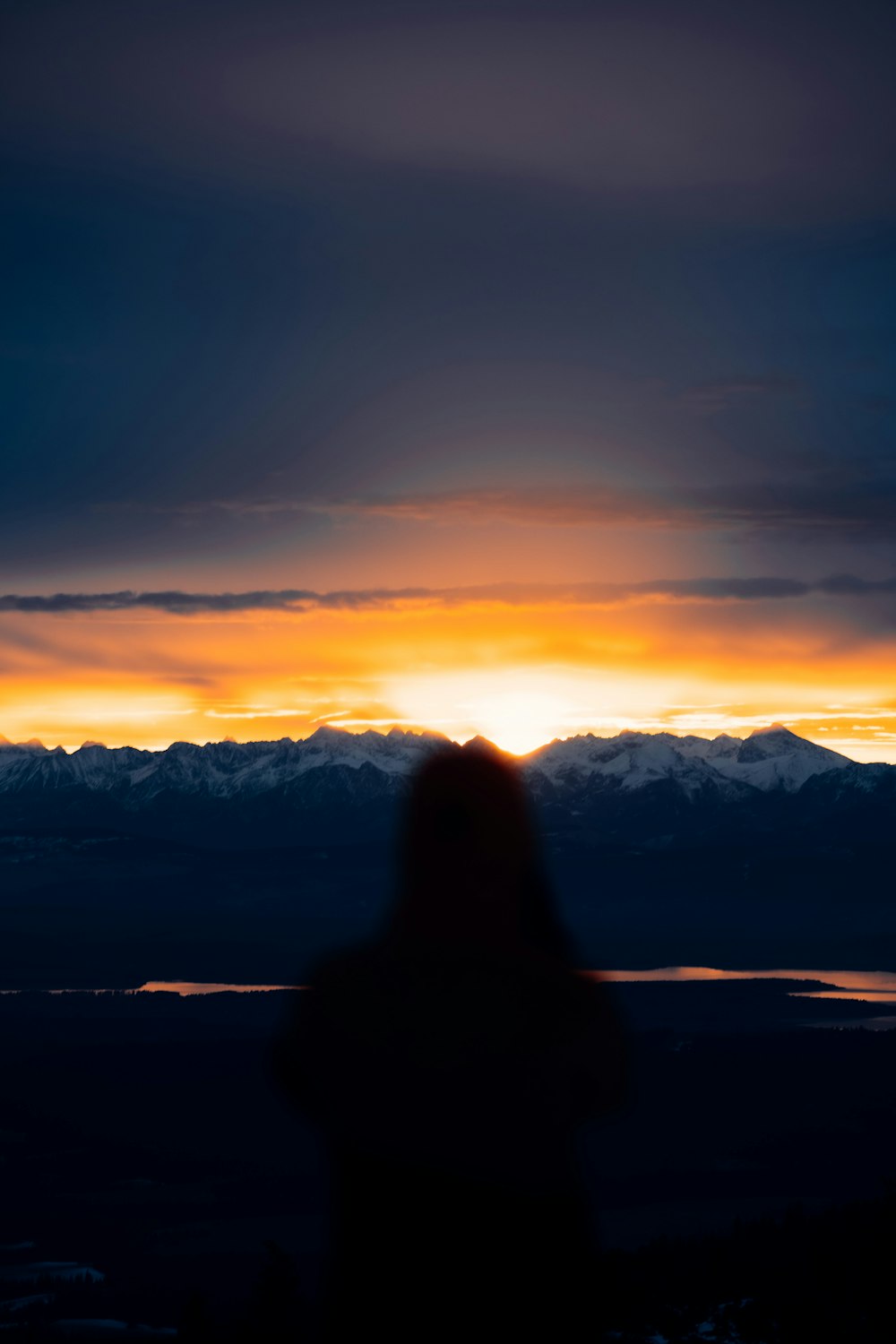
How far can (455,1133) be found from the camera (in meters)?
11.0

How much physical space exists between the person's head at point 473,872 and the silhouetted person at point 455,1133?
28 centimetres

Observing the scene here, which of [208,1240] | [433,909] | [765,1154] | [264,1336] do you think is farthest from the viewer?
[765,1154]

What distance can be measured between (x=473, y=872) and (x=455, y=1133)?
1.88 meters

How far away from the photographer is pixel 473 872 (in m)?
11.6

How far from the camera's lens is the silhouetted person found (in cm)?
1082

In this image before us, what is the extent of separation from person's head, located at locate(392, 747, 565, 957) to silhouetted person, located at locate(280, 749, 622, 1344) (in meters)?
0.28

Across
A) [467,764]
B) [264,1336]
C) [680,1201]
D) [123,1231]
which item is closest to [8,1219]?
[123,1231]

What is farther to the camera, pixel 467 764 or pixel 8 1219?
pixel 8 1219

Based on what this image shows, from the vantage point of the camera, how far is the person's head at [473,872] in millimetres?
11523

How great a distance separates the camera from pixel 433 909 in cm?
1163

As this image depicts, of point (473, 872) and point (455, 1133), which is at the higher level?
point (473, 872)

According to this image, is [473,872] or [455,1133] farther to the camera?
[473,872]

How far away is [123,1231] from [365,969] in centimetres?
15359

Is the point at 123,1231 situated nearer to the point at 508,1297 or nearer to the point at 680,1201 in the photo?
the point at 680,1201
